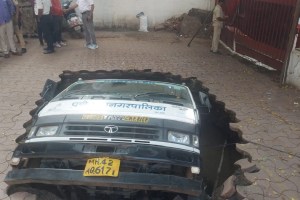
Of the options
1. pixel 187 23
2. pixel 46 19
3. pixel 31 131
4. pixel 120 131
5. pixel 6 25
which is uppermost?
pixel 46 19

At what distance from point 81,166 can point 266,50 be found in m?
6.75

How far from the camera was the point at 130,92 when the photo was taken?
13.0ft

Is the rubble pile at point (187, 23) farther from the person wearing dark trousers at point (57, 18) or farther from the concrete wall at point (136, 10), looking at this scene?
the person wearing dark trousers at point (57, 18)

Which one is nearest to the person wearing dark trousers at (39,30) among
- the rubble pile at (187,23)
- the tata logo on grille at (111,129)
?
the rubble pile at (187,23)

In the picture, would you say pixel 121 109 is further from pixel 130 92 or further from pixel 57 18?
pixel 57 18

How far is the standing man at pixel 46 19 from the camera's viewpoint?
8656 mm

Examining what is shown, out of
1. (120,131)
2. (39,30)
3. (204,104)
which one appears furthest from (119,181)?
(39,30)

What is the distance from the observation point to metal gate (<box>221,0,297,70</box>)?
7.78 meters

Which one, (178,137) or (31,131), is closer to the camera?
(178,137)

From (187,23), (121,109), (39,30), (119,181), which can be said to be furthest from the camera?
(187,23)

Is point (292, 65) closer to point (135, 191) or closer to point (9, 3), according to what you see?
point (135, 191)

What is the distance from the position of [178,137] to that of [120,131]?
57 centimetres

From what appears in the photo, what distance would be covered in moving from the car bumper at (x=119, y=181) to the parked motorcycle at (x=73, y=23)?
950 cm

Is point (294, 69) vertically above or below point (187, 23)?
below
